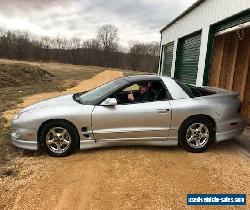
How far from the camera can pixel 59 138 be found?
18.9 ft

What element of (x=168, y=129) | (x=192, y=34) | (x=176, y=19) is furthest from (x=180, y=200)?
(x=176, y=19)

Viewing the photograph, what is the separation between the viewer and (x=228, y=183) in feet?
15.9

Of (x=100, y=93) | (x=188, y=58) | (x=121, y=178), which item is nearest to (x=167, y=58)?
(x=188, y=58)

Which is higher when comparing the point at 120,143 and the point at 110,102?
the point at 110,102

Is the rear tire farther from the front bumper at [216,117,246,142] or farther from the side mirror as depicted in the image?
the side mirror

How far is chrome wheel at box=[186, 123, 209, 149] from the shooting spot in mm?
6098

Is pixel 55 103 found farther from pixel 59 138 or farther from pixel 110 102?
pixel 110 102

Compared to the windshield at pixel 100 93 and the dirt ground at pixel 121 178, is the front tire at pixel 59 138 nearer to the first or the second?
the dirt ground at pixel 121 178

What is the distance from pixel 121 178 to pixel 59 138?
152 centimetres

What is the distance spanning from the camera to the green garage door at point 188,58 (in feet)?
37.4

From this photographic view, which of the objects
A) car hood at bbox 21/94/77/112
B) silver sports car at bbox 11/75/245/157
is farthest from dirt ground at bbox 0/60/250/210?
car hood at bbox 21/94/77/112

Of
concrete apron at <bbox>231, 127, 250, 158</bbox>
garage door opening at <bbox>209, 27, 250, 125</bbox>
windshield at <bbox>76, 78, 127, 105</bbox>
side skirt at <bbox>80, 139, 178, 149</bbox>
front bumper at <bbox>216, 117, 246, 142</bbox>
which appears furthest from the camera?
garage door opening at <bbox>209, 27, 250, 125</bbox>

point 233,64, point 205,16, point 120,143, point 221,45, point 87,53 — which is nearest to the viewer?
point 120,143

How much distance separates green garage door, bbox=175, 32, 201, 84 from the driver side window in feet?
17.2
